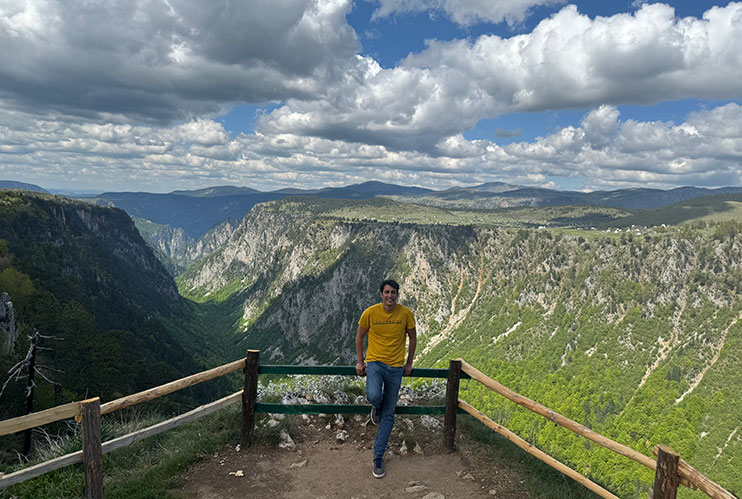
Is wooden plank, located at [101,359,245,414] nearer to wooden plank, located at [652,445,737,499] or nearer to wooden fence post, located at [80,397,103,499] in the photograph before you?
wooden fence post, located at [80,397,103,499]

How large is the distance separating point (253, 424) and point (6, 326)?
2788 inches

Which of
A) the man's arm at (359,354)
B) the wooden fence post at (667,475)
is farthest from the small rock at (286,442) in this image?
the wooden fence post at (667,475)

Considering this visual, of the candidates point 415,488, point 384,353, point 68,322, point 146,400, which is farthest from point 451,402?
point 68,322

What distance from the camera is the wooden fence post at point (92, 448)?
7.98 m

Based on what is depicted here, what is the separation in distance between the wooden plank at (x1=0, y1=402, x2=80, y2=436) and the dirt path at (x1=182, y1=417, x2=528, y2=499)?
132 inches

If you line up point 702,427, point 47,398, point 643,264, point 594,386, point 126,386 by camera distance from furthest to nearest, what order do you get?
point 643,264 → point 594,386 → point 702,427 → point 126,386 → point 47,398

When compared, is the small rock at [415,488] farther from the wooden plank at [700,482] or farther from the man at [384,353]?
the wooden plank at [700,482]

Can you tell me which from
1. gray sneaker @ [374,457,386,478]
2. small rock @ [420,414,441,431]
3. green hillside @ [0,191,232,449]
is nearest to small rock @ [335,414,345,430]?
small rock @ [420,414,441,431]

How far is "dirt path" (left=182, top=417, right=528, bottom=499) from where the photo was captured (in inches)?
388

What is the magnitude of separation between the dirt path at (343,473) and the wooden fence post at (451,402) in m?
0.39

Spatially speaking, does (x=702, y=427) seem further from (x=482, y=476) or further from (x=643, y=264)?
(x=482, y=476)

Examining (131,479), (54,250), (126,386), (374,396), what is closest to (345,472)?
(374,396)

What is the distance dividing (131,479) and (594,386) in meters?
185

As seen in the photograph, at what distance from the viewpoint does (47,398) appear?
181ft
